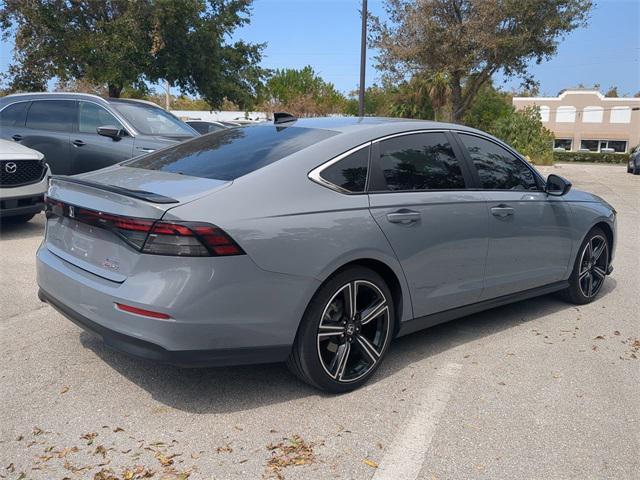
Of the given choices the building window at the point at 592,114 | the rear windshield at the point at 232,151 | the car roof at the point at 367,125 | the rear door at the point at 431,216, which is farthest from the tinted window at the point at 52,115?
the building window at the point at 592,114

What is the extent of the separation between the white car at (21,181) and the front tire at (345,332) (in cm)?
532

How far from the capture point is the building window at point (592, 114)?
7756 cm

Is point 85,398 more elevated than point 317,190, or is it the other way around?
point 317,190

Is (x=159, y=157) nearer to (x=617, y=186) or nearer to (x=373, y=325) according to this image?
(x=373, y=325)

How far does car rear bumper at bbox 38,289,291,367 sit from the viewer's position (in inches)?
119

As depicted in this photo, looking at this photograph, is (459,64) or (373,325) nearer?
(373,325)

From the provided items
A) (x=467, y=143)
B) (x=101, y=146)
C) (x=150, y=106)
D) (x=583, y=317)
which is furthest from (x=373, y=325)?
(x=150, y=106)

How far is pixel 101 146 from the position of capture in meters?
8.40

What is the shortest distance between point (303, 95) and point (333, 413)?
55457mm

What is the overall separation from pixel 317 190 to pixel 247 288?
2.50 ft

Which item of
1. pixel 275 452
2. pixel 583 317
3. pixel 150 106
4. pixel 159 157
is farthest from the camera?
pixel 150 106

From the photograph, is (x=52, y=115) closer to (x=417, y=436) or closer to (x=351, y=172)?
(x=351, y=172)

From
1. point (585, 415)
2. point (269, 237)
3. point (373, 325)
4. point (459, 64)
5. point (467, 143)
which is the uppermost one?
point (459, 64)

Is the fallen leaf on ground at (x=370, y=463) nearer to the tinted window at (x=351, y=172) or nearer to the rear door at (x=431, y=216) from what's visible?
the rear door at (x=431, y=216)
